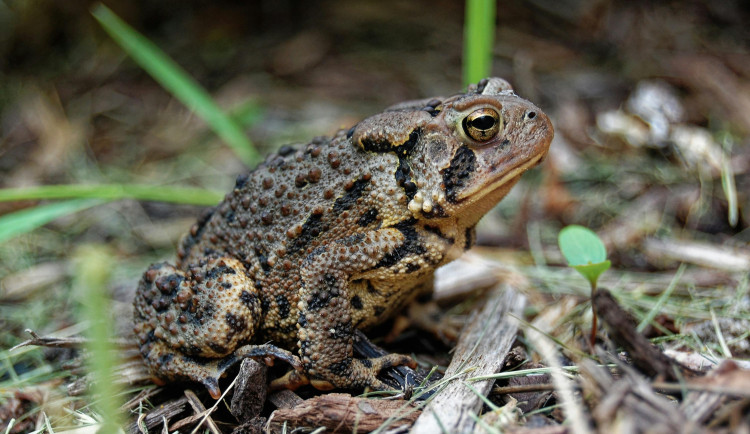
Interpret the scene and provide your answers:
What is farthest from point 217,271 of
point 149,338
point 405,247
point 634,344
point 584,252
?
point 634,344

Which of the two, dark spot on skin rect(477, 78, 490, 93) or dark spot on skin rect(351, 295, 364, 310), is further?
dark spot on skin rect(477, 78, 490, 93)

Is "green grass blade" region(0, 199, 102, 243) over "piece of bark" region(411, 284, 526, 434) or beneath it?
over

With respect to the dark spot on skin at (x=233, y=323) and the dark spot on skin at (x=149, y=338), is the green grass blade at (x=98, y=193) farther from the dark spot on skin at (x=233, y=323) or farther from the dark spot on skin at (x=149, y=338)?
the dark spot on skin at (x=233, y=323)

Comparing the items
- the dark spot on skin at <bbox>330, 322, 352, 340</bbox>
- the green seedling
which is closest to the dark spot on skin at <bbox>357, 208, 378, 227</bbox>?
the dark spot on skin at <bbox>330, 322, 352, 340</bbox>

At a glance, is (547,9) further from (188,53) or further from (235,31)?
(188,53)

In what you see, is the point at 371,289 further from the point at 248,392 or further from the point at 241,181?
the point at 241,181

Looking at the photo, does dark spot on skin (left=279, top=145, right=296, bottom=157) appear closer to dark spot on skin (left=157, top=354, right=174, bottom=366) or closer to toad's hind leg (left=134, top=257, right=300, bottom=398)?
toad's hind leg (left=134, top=257, right=300, bottom=398)

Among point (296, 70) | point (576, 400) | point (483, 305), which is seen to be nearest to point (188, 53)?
point (296, 70)
